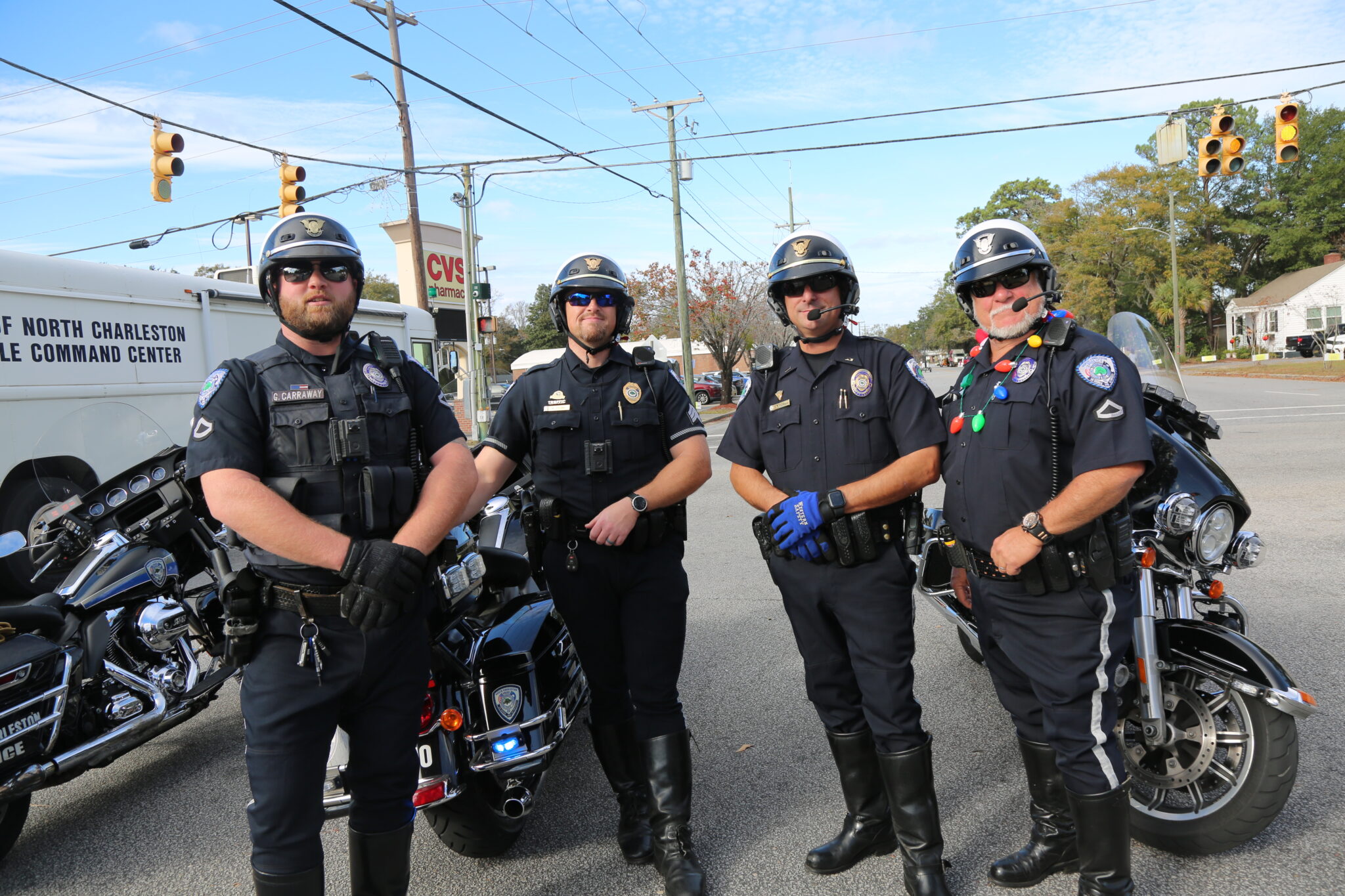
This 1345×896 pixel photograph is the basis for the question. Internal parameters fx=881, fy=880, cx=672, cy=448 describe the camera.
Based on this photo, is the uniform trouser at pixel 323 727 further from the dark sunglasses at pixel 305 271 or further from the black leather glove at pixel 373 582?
the dark sunglasses at pixel 305 271

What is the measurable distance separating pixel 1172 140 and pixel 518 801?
16.9 m

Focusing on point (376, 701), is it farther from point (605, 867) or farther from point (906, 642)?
point (906, 642)

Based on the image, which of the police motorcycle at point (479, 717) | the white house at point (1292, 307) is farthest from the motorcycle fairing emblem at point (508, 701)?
the white house at point (1292, 307)

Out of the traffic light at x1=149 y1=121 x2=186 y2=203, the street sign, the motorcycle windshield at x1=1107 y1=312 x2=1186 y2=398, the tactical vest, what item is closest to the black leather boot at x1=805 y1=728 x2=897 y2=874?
the tactical vest

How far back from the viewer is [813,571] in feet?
9.41

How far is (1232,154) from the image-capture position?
14.9 meters

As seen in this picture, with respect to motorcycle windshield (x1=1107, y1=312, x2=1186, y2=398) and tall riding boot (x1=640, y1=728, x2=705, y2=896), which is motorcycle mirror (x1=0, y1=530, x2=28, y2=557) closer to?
tall riding boot (x1=640, y1=728, x2=705, y2=896)

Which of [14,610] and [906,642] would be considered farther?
[14,610]

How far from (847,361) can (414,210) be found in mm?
17845

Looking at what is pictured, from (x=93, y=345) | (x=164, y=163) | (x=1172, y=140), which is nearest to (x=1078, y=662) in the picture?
(x=93, y=345)

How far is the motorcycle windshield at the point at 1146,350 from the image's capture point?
357 centimetres

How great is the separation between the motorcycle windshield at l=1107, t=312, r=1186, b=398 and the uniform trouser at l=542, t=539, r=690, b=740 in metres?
2.08

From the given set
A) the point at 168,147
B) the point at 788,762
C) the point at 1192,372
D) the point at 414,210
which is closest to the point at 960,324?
the point at 1192,372

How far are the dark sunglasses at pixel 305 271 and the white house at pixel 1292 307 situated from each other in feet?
199
